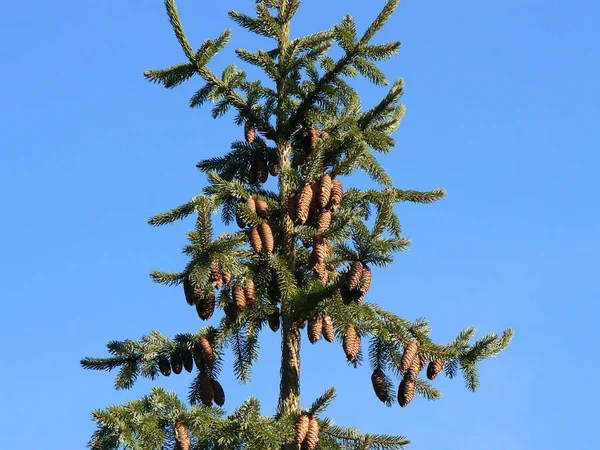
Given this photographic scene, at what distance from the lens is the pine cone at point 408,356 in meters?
9.09

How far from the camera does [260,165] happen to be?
10969 mm

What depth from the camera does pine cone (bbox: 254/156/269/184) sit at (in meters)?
10.9

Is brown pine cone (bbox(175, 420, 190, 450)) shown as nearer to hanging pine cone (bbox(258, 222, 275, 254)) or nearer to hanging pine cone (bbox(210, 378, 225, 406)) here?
hanging pine cone (bbox(210, 378, 225, 406))

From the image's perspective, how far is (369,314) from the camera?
938 centimetres

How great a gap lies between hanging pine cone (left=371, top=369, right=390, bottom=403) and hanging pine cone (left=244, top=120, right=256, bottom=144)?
2926mm

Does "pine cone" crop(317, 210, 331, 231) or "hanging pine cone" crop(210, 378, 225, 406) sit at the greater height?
"pine cone" crop(317, 210, 331, 231)

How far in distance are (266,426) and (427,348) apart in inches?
68.4

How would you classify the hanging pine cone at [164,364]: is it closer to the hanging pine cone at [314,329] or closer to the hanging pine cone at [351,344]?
the hanging pine cone at [314,329]

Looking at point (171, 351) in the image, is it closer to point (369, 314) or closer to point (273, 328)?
point (273, 328)

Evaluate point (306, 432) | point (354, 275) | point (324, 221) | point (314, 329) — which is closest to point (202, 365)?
point (314, 329)

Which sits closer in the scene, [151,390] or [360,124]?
[151,390]

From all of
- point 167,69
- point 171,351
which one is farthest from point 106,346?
point 167,69

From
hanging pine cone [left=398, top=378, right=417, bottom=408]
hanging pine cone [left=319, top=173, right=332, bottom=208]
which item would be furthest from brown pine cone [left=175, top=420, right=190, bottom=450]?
hanging pine cone [left=319, top=173, right=332, bottom=208]

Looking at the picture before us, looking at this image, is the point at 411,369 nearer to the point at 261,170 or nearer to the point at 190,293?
the point at 190,293
